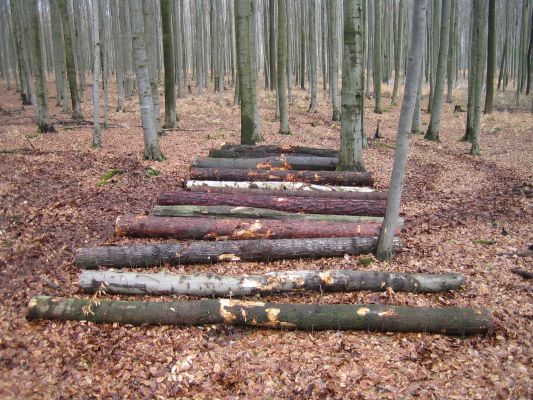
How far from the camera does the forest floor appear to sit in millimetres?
3730

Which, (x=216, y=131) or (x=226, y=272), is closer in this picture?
(x=226, y=272)

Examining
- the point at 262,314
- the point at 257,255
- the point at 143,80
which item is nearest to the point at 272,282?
the point at 262,314

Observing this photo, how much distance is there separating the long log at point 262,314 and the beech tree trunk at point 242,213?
2389 mm

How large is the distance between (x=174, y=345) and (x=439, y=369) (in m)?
2.61

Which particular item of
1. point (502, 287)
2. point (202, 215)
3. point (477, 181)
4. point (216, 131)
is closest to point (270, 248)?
point (202, 215)

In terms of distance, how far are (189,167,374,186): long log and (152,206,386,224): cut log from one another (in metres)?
1.91

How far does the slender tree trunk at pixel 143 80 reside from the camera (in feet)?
33.2

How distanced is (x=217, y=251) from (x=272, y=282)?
1144mm

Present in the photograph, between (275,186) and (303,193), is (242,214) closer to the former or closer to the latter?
(303,193)

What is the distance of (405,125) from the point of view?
496cm

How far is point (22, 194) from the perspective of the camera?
8.00 m

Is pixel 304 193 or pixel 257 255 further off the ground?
pixel 304 193

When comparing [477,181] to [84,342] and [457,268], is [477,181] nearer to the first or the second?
[457,268]

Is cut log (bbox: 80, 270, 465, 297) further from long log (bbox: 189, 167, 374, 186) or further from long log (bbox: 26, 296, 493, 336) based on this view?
long log (bbox: 189, 167, 374, 186)
